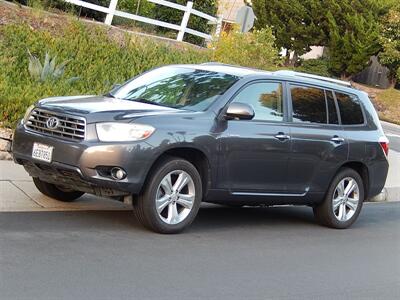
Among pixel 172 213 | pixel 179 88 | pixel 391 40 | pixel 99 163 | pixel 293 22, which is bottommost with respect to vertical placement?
pixel 172 213

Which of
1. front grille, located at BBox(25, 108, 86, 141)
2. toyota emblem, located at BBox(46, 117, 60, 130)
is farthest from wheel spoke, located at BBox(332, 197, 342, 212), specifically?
toyota emblem, located at BBox(46, 117, 60, 130)

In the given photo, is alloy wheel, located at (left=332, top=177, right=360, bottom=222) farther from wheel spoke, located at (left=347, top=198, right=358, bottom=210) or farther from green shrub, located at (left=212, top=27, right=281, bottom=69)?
green shrub, located at (left=212, top=27, right=281, bottom=69)

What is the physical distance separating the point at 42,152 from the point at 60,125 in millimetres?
327

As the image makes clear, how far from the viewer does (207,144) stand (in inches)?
288

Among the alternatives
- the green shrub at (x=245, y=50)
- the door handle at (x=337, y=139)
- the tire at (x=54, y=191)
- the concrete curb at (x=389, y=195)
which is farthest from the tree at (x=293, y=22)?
the tire at (x=54, y=191)

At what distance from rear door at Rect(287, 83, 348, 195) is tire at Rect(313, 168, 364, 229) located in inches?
8.6

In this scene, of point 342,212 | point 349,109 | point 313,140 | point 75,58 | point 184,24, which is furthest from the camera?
point 184,24

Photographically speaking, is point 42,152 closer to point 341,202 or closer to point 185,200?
point 185,200

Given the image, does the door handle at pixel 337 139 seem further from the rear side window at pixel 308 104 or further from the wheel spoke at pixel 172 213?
the wheel spoke at pixel 172 213

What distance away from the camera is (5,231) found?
660 cm

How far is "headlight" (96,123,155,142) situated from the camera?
6.80 m

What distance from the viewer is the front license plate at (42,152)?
6.99 meters

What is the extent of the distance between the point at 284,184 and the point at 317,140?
701mm

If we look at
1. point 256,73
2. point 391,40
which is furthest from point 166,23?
point 391,40
